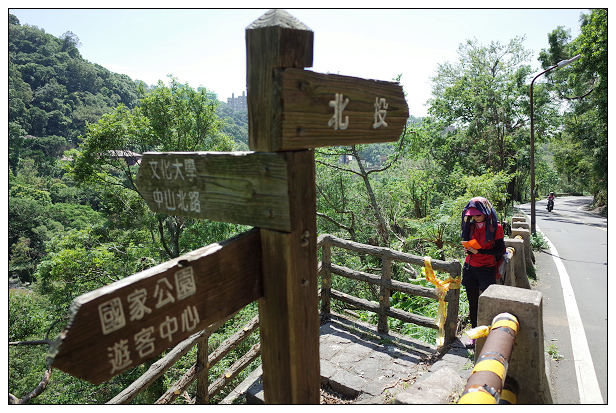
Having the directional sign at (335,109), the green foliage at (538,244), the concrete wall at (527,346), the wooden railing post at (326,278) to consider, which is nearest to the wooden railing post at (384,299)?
the wooden railing post at (326,278)

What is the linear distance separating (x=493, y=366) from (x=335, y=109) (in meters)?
1.20

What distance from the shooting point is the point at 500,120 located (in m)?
19.2

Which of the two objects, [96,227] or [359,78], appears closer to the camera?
[359,78]

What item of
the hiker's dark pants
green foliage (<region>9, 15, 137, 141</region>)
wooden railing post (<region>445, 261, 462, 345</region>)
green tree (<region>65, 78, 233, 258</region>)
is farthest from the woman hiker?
green foliage (<region>9, 15, 137, 141</region>)

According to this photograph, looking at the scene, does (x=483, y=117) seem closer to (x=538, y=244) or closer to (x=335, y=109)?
(x=538, y=244)

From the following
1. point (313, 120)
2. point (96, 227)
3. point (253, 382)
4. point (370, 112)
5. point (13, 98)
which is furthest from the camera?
point (13, 98)

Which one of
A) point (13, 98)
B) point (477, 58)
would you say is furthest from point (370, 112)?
point (13, 98)

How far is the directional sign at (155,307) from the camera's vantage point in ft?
3.71

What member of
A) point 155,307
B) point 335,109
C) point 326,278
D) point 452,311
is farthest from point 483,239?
point 155,307

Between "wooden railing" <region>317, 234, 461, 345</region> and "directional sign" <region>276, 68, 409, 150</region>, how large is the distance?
2565 millimetres

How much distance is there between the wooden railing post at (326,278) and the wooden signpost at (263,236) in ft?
9.88

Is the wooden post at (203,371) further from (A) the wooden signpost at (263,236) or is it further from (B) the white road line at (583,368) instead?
(B) the white road line at (583,368)

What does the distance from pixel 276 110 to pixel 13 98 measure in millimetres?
55672
